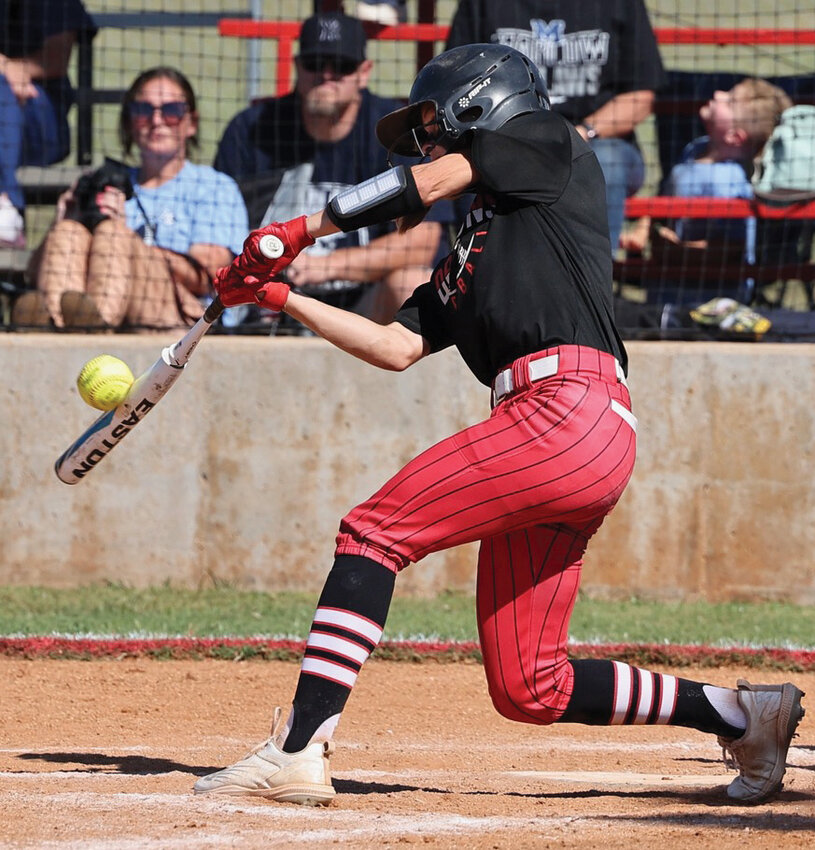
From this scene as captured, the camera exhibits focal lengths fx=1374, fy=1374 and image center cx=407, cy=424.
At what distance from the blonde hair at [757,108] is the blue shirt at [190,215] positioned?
2.94 metres

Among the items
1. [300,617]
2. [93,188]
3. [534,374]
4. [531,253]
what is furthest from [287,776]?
[93,188]

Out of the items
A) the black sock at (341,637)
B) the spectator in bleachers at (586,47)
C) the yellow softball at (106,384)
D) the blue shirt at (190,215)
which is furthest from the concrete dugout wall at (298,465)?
the black sock at (341,637)

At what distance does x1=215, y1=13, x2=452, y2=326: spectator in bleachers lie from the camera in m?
7.33

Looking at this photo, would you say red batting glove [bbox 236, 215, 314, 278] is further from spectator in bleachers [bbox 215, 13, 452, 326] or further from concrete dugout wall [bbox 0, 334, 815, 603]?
spectator in bleachers [bbox 215, 13, 452, 326]

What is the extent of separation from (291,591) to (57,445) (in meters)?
1.39

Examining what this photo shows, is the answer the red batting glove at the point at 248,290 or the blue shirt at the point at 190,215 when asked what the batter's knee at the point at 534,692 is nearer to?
the red batting glove at the point at 248,290

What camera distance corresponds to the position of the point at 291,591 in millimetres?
6969

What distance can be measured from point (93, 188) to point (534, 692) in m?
4.86

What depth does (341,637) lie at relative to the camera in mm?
3365

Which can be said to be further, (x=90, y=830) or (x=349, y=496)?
(x=349, y=496)

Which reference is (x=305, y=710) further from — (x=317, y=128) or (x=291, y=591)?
(x=317, y=128)

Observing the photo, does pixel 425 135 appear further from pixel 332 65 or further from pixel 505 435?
pixel 332 65

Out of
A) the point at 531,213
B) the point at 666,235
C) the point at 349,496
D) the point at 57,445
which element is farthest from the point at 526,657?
the point at 666,235

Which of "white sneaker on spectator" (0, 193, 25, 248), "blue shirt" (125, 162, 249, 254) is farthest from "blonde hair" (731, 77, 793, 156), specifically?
"white sneaker on spectator" (0, 193, 25, 248)
